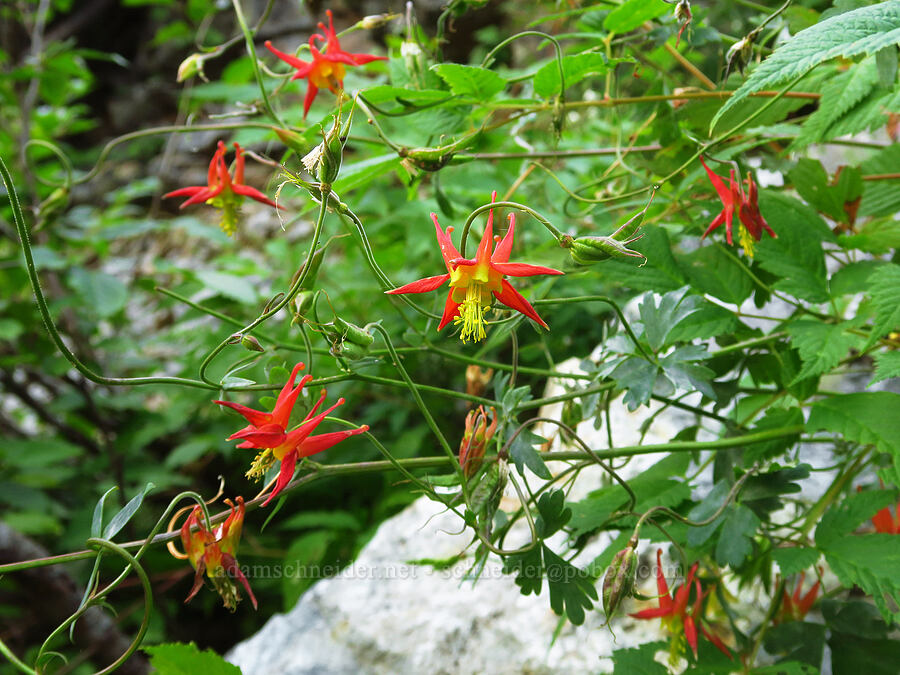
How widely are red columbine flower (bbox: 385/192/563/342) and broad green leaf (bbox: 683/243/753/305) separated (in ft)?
1.02

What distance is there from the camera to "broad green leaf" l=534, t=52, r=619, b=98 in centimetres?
73

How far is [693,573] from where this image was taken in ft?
2.55

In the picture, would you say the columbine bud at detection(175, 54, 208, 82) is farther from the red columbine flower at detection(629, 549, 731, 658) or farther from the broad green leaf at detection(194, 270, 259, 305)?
the red columbine flower at detection(629, 549, 731, 658)

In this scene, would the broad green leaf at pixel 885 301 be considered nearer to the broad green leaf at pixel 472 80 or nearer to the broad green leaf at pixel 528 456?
the broad green leaf at pixel 528 456

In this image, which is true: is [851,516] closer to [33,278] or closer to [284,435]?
[284,435]

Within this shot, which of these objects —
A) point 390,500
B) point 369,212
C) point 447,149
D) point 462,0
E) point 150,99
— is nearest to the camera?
point 447,149

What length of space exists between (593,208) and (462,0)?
0.31 metres

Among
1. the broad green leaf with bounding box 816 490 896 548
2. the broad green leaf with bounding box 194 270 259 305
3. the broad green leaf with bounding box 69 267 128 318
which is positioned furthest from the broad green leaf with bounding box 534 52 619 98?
the broad green leaf with bounding box 69 267 128 318

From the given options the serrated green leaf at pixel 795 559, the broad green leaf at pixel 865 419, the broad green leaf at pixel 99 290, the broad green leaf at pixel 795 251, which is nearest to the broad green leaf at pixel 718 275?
the broad green leaf at pixel 795 251

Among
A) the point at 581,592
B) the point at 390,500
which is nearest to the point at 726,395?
the point at 581,592

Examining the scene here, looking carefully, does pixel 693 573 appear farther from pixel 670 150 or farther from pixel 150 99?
pixel 150 99

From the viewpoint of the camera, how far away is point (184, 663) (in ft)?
2.17

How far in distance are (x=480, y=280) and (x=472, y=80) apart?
1.09ft

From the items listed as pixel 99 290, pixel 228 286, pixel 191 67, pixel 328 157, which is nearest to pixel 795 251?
pixel 328 157
